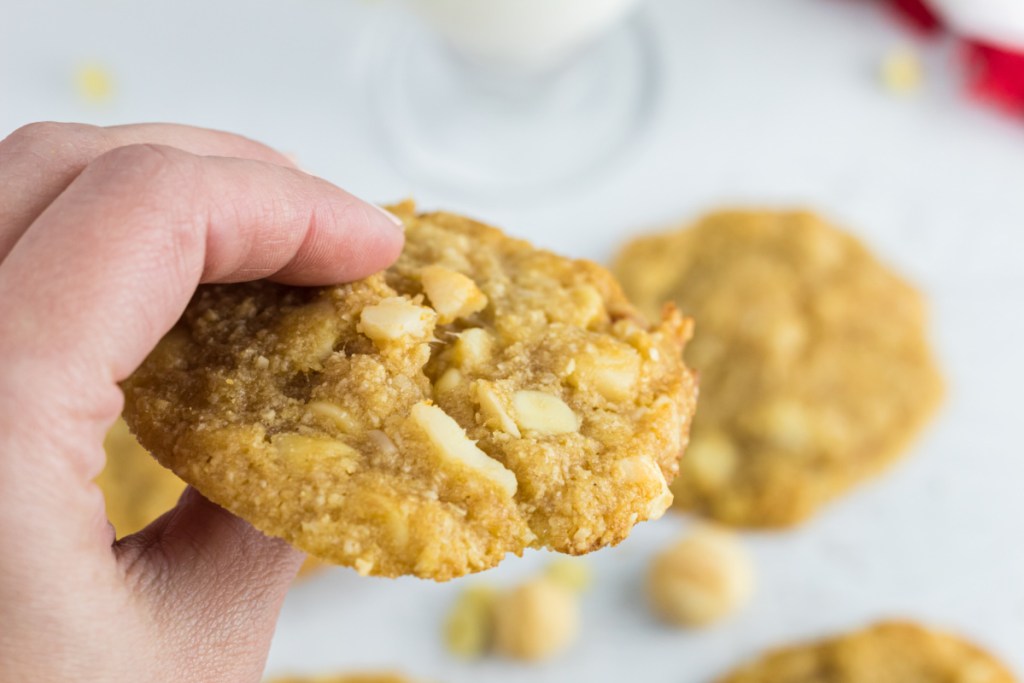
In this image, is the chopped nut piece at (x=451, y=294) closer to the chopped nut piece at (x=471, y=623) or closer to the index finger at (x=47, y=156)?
the index finger at (x=47, y=156)

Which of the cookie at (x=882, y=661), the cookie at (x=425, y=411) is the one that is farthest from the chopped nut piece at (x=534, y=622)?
the cookie at (x=425, y=411)

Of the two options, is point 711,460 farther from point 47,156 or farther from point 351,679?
point 47,156

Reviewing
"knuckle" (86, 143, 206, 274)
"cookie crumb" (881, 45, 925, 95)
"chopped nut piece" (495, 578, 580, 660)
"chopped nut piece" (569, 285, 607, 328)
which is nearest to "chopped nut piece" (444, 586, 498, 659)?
"chopped nut piece" (495, 578, 580, 660)

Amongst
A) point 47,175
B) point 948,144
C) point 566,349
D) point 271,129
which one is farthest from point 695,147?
point 47,175

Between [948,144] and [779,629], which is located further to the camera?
[948,144]

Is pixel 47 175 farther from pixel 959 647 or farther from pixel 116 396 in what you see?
pixel 959 647

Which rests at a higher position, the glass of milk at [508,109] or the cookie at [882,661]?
the glass of milk at [508,109]
